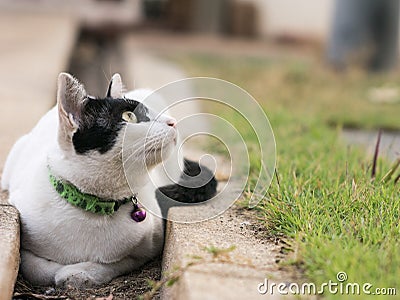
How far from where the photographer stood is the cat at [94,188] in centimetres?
285

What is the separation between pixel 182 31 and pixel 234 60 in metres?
3.69

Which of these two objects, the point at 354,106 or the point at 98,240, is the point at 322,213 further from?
the point at 354,106

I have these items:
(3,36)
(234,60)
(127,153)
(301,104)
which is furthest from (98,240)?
(234,60)

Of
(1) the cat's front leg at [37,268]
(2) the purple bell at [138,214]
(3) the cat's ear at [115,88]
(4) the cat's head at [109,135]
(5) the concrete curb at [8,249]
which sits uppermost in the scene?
(3) the cat's ear at [115,88]

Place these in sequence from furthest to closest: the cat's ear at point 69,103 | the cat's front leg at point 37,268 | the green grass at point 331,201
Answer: the cat's front leg at point 37,268 < the cat's ear at point 69,103 < the green grass at point 331,201

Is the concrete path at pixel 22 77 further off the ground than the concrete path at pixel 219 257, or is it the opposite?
the concrete path at pixel 22 77

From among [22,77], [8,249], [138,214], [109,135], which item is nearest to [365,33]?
[22,77]

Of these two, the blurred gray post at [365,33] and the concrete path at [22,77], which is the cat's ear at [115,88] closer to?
the concrete path at [22,77]

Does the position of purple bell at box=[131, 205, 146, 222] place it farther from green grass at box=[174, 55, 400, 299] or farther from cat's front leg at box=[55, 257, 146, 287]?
green grass at box=[174, 55, 400, 299]

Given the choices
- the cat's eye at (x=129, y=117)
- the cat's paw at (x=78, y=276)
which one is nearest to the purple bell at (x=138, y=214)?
the cat's paw at (x=78, y=276)

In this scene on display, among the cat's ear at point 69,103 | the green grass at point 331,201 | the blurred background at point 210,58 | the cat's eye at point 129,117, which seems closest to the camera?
the green grass at point 331,201

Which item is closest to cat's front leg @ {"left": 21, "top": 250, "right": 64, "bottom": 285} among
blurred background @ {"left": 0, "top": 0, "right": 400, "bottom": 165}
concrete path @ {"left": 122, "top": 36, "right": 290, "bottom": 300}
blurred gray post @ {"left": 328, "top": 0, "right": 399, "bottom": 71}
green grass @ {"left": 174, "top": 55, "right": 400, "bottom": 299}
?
concrete path @ {"left": 122, "top": 36, "right": 290, "bottom": 300}

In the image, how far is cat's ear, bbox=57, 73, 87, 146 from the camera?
278 centimetres

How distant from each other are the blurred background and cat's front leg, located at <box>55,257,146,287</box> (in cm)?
129
